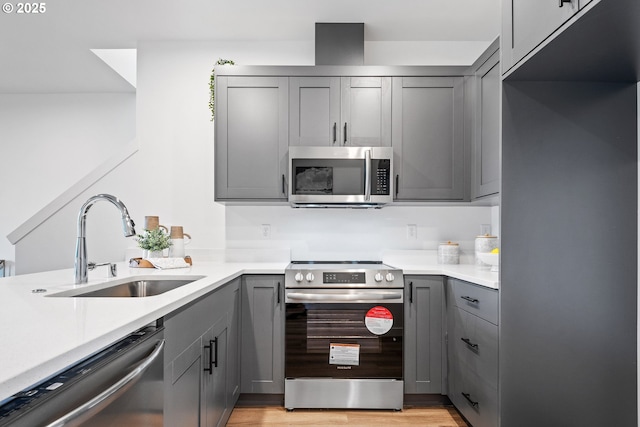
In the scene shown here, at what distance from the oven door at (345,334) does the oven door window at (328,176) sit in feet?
2.27

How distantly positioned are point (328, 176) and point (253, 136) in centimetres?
60

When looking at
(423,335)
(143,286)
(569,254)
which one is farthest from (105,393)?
(423,335)

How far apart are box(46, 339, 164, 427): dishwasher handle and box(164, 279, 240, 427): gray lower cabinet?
221 millimetres

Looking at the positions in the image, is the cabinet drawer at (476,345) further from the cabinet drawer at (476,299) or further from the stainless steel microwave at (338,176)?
the stainless steel microwave at (338,176)

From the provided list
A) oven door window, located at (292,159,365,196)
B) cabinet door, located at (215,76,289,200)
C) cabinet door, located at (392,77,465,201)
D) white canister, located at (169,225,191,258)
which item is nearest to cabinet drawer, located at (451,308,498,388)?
cabinet door, located at (392,77,465,201)

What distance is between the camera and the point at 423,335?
2619mm

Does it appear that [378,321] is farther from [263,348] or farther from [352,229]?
[352,229]

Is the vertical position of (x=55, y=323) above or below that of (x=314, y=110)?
below

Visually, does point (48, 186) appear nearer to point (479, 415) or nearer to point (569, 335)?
point (479, 415)

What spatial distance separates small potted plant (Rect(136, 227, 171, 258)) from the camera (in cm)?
272

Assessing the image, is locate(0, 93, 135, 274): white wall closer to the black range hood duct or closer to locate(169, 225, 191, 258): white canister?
locate(169, 225, 191, 258): white canister

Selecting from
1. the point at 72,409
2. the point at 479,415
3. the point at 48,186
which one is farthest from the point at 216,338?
the point at 48,186

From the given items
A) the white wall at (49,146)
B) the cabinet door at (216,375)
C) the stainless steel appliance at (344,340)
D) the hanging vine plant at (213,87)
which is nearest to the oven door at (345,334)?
the stainless steel appliance at (344,340)

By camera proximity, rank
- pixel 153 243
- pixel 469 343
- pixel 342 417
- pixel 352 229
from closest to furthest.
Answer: pixel 469 343, pixel 342 417, pixel 153 243, pixel 352 229
